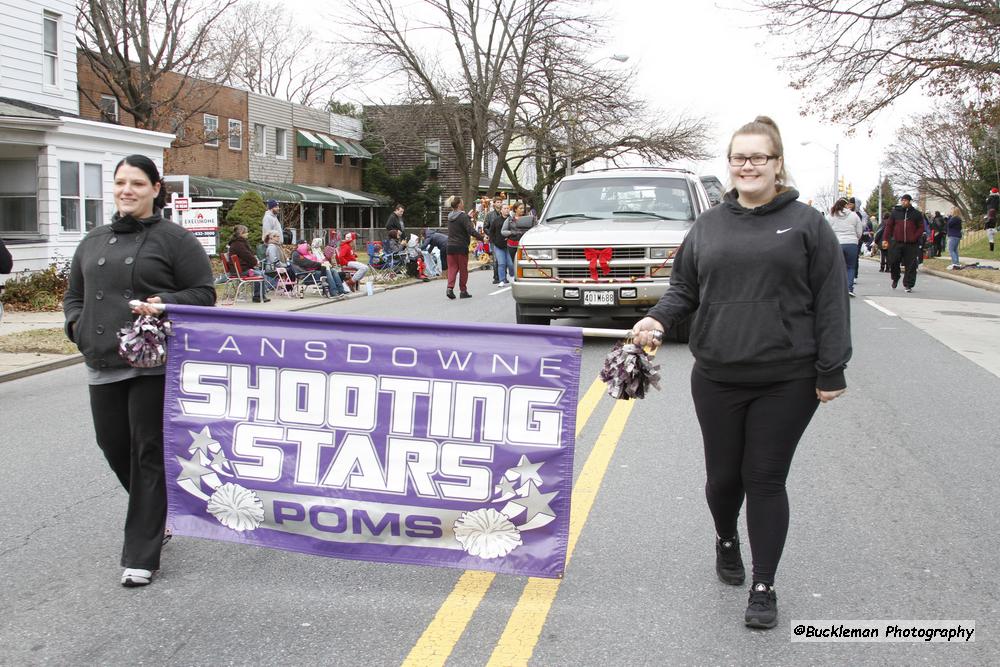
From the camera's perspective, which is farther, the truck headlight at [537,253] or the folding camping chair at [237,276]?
the folding camping chair at [237,276]

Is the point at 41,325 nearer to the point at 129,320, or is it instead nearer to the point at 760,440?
Result: the point at 129,320

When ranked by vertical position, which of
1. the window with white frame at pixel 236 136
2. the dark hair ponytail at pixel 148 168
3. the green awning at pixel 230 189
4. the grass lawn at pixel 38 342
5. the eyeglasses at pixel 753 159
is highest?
the window with white frame at pixel 236 136

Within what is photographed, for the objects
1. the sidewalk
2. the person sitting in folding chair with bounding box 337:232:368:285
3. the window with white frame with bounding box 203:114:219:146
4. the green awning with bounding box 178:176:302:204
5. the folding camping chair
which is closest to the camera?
the sidewalk

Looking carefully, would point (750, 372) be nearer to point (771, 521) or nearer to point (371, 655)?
point (771, 521)

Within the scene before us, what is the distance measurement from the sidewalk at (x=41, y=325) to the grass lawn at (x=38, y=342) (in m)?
0.21

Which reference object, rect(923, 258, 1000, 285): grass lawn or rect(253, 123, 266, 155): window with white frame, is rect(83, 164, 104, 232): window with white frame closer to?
rect(923, 258, 1000, 285): grass lawn

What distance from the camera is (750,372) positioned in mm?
3920

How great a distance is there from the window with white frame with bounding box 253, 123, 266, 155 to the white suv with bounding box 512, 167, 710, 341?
3452 cm

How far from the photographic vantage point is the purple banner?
422cm

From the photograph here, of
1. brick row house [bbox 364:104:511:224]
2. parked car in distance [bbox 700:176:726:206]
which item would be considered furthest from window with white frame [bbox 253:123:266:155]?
parked car in distance [bbox 700:176:726:206]

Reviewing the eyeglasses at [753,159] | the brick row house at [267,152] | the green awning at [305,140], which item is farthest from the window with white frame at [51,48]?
the green awning at [305,140]

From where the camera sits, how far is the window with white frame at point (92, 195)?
72.0 feet

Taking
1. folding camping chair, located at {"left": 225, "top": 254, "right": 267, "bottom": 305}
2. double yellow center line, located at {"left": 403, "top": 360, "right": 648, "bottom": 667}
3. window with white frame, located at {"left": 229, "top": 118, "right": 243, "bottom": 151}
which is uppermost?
A: window with white frame, located at {"left": 229, "top": 118, "right": 243, "bottom": 151}

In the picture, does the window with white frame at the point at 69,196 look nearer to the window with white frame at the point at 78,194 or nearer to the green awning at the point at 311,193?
the window with white frame at the point at 78,194
